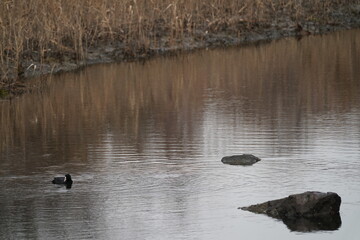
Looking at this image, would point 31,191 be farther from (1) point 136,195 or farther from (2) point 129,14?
(2) point 129,14

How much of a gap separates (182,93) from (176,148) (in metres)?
7.05

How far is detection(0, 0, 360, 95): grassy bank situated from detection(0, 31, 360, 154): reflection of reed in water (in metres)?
1.01

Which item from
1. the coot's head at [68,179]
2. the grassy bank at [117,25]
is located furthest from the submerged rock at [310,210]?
the grassy bank at [117,25]

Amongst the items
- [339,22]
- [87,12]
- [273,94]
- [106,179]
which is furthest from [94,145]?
[339,22]

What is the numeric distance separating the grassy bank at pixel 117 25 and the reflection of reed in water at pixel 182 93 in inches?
39.9

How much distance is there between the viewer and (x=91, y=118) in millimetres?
21406

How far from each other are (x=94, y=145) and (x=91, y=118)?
3.22 metres

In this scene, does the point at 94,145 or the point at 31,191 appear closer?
the point at 31,191

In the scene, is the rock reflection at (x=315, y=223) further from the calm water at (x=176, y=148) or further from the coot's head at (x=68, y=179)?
the coot's head at (x=68, y=179)

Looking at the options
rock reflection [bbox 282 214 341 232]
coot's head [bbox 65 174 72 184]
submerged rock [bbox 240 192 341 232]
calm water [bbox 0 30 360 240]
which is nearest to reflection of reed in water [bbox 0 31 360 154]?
calm water [bbox 0 30 360 240]

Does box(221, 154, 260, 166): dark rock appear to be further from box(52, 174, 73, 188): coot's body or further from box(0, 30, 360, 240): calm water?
box(52, 174, 73, 188): coot's body

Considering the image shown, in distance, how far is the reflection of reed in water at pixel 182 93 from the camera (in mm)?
20188

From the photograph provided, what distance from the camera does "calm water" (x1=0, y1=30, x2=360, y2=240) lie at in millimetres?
13195

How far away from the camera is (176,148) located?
57.7 feet
